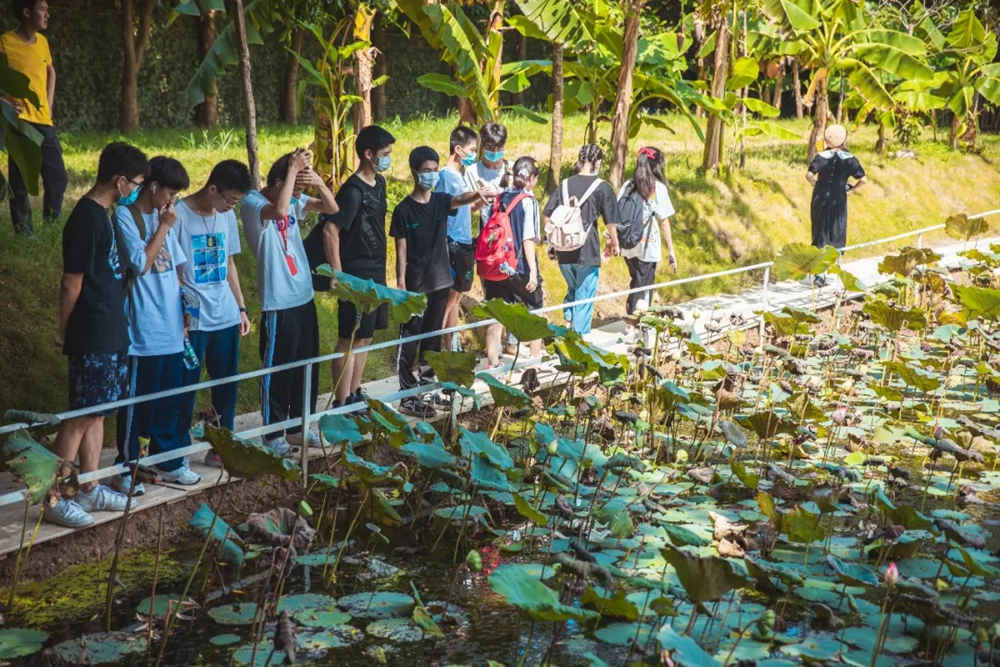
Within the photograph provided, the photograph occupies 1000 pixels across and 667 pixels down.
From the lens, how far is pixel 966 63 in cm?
1872

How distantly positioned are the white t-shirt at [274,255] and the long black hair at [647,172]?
341 cm

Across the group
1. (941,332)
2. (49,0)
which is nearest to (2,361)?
(941,332)

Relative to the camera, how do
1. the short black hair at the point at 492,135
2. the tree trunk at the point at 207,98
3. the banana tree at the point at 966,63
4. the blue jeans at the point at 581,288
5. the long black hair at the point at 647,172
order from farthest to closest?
the banana tree at the point at 966,63, the tree trunk at the point at 207,98, the long black hair at the point at 647,172, the blue jeans at the point at 581,288, the short black hair at the point at 492,135

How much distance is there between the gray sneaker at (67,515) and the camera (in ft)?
16.7

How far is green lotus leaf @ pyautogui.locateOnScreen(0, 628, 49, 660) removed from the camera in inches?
163

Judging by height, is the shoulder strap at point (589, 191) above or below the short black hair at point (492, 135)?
below

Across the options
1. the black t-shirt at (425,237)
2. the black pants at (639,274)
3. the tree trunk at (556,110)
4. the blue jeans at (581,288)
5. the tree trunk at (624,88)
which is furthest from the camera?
the tree trunk at (556,110)

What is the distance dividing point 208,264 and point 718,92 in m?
10.5

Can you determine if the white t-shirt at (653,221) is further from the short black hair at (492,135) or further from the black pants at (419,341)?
the black pants at (419,341)

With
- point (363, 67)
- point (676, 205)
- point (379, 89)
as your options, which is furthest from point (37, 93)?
point (379, 89)

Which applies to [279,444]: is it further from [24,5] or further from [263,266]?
[24,5]

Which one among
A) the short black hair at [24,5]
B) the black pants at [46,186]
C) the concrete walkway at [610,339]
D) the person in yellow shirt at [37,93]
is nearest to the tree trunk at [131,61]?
the person in yellow shirt at [37,93]

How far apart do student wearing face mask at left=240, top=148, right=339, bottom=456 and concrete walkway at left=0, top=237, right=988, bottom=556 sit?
35cm

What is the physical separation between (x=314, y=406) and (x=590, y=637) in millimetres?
2602
